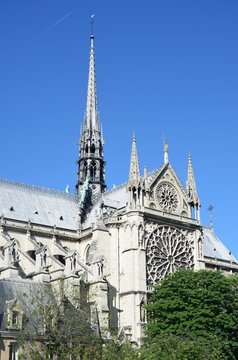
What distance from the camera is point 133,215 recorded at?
56469 mm

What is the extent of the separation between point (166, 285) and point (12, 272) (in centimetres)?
1164

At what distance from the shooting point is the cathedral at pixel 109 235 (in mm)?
52781

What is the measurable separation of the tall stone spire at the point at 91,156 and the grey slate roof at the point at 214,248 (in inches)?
536

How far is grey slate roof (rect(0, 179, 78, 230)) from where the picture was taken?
201 feet

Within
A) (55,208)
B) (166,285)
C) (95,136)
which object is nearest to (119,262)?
(166,285)

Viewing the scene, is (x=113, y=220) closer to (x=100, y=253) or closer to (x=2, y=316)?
(x=100, y=253)

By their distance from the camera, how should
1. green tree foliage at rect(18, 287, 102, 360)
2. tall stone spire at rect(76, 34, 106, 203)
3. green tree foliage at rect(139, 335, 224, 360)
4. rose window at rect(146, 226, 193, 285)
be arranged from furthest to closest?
tall stone spire at rect(76, 34, 106, 203)
rose window at rect(146, 226, 193, 285)
green tree foliage at rect(139, 335, 224, 360)
green tree foliage at rect(18, 287, 102, 360)

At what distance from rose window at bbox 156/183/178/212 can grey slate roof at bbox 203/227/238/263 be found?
42.2 ft

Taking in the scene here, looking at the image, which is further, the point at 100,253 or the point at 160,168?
the point at 160,168

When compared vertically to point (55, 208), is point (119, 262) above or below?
below

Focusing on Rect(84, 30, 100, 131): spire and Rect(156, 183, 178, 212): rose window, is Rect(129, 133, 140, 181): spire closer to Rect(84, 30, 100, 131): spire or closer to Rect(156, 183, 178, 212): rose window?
Rect(156, 183, 178, 212): rose window

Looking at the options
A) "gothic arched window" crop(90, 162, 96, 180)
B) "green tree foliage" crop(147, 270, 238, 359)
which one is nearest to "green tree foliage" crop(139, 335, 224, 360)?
"green tree foliage" crop(147, 270, 238, 359)

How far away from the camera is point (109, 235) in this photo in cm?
5756

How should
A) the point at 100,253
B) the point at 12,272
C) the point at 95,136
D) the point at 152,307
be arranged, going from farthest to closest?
the point at 95,136 → the point at 100,253 → the point at 152,307 → the point at 12,272
